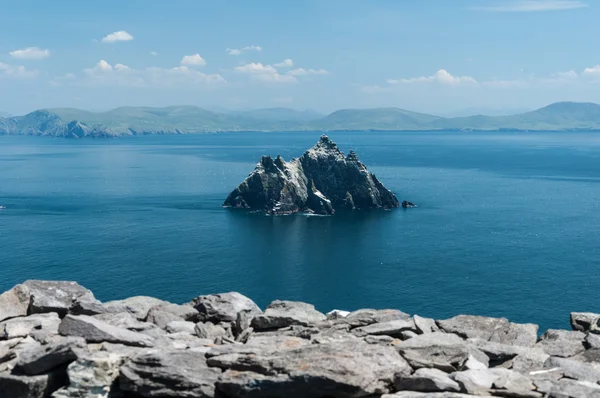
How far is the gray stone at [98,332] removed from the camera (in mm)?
20562

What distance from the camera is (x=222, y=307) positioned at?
28.6m

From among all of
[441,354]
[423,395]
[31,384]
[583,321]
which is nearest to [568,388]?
[441,354]

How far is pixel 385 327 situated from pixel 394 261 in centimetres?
8389

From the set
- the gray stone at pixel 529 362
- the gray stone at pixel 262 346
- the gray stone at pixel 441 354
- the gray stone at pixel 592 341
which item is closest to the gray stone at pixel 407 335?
the gray stone at pixel 441 354

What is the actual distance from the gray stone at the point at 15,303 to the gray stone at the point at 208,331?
8.02 meters

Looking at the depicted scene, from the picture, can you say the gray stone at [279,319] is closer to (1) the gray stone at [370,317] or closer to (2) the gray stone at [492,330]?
(1) the gray stone at [370,317]

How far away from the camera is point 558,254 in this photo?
106562mm

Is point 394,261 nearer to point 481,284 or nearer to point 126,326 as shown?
point 481,284

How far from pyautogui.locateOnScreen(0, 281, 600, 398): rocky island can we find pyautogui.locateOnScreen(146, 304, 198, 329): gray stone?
83cm

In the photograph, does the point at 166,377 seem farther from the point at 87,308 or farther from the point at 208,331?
the point at 87,308

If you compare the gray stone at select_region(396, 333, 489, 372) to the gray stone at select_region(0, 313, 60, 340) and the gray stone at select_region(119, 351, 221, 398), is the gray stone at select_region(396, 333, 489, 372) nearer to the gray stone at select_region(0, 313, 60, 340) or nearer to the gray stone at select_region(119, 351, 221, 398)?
the gray stone at select_region(119, 351, 221, 398)

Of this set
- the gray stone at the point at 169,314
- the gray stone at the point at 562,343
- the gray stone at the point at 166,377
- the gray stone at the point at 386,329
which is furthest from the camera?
the gray stone at the point at 169,314

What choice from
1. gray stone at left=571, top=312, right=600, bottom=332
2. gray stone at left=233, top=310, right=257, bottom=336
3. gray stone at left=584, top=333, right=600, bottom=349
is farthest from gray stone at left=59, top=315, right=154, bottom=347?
gray stone at left=571, top=312, right=600, bottom=332

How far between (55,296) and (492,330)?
20.5m
